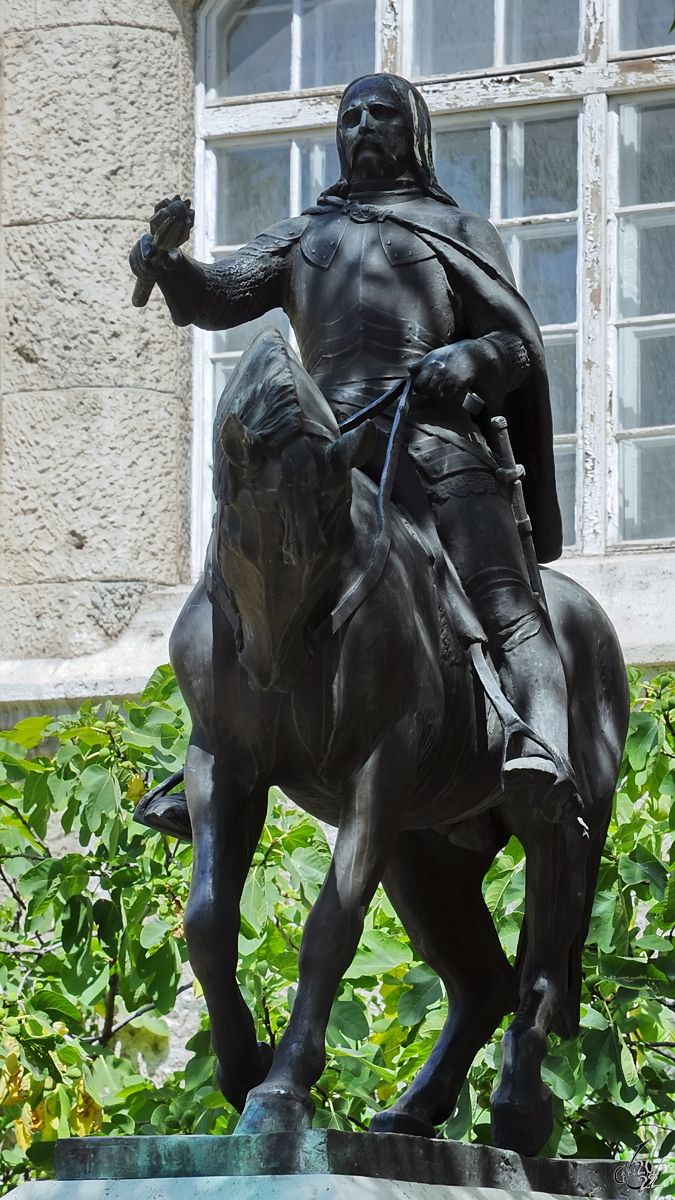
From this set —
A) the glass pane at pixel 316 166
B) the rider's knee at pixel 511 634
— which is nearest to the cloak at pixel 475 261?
the rider's knee at pixel 511 634

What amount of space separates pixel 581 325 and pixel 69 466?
6.55ft

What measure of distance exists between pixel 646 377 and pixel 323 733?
13.5ft

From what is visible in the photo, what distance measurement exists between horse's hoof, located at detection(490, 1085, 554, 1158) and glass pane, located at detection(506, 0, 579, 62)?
188 inches

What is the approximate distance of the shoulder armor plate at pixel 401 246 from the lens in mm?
3941

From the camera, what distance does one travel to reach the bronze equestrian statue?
3326 mm

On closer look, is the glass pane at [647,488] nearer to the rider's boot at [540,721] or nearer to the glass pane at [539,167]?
the glass pane at [539,167]

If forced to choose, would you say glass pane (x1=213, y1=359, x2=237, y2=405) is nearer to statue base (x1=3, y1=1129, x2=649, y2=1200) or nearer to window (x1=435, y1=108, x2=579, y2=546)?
window (x1=435, y1=108, x2=579, y2=546)

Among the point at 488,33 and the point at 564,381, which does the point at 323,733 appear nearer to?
the point at 564,381

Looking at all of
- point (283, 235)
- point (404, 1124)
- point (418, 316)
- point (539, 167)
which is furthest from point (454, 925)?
point (539, 167)

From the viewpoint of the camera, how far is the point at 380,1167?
3.33 meters

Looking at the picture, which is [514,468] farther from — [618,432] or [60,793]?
[618,432]

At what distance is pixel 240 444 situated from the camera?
319cm

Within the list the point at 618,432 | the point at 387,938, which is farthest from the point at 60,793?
the point at 618,432

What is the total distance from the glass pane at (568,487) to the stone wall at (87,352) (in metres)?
1.42
